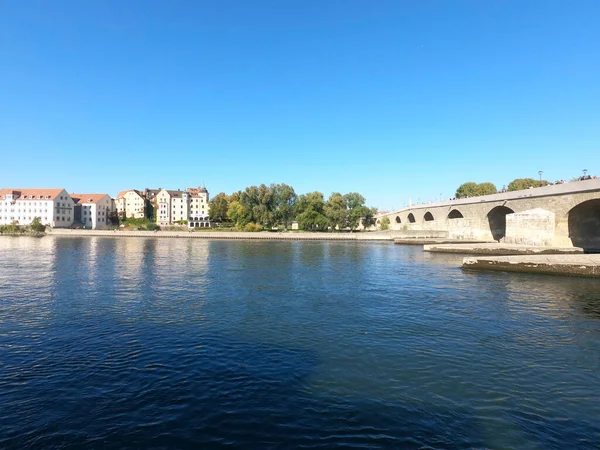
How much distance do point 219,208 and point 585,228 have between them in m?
98.5

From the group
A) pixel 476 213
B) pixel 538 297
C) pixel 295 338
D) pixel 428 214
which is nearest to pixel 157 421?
pixel 295 338

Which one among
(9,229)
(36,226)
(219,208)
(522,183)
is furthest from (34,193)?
(522,183)

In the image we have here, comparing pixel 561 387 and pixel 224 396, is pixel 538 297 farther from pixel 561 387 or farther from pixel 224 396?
pixel 224 396

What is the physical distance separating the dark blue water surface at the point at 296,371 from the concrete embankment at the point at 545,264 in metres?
8.76

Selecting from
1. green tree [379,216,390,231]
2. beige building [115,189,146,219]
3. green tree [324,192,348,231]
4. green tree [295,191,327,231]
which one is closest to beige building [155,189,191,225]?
beige building [115,189,146,219]

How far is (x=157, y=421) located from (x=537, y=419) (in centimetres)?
713

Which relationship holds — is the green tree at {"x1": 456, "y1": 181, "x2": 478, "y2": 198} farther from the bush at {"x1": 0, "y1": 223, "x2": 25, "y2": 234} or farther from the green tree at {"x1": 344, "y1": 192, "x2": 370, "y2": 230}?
the bush at {"x1": 0, "y1": 223, "x2": 25, "y2": 234}

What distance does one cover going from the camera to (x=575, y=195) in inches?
1340

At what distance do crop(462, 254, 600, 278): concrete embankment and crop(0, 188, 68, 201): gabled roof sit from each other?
122938mm

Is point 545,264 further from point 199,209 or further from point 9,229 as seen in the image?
point 199,209

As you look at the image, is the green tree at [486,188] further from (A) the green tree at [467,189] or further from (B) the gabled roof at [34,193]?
(B) the gabled roof at [34,193]

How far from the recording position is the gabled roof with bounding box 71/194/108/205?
12021cm

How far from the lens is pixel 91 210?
11906 centimetres

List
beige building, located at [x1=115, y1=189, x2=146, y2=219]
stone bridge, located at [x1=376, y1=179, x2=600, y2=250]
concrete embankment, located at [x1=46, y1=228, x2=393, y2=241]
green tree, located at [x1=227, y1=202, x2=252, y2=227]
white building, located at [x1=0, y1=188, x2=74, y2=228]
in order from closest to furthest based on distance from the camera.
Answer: stone bridge, located at [x1=376, y1=179, x2=600, y2=250] < concrete embankment, located at [x1=46, y1=228, x2=393, y2=241] < green tree, located at [x1=227, y1=202, x2=252, y2=227] < white building, located at [x1=0, y1=188, x2=74, y2=228] < beige building, located at [x1=115, y1=189, x2=146, y2=219]
